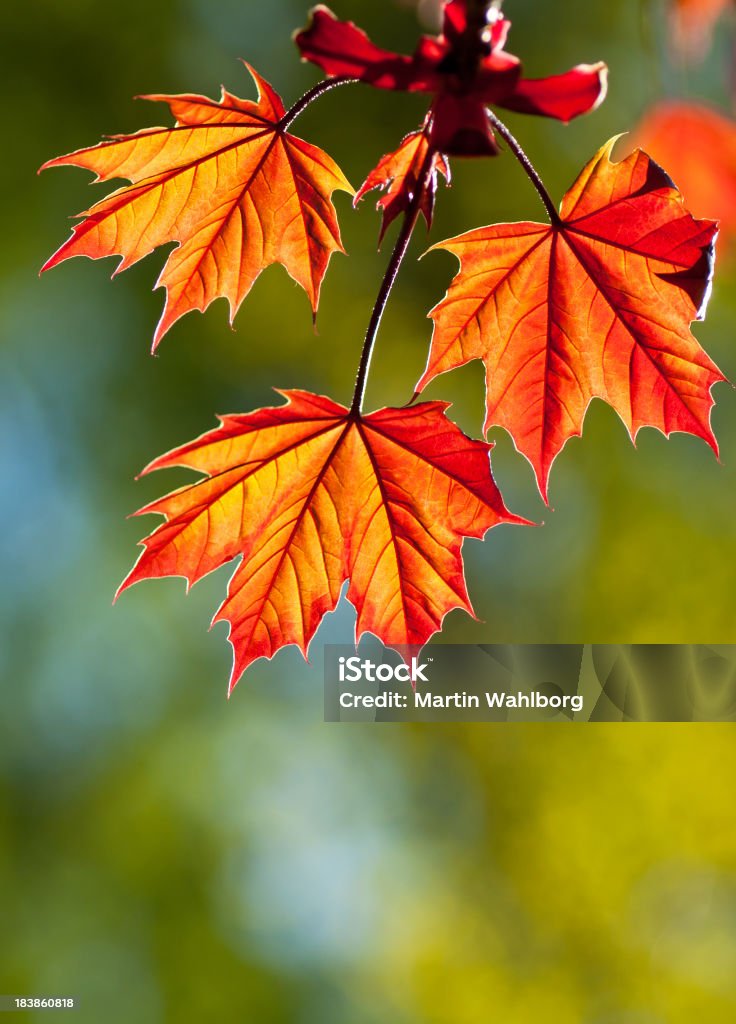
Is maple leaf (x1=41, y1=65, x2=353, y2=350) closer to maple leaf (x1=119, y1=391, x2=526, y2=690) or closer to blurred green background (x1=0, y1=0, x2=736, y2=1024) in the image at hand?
maple leaf (x1=119, y1=391, x2=526, y2=690)

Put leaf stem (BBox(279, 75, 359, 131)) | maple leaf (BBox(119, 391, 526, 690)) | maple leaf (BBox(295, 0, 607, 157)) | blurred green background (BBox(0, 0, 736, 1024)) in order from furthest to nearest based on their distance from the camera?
blurred green background (BBox(0, 0, 736, 1024))
maple leaf (BBox(119, 391, 526, 690))
leaf stem (BBox(279, 75, 359, 131))
maple leaf (BBox(295, 0, 607, 157))

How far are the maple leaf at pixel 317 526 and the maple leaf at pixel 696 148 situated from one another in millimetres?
552

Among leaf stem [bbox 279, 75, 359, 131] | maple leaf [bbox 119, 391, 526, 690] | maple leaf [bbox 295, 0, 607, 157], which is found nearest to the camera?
maple leaf [bbox 295, 0, 607, 157]

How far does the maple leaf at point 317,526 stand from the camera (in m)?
1.30

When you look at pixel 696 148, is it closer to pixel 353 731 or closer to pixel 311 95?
pixel 311 95

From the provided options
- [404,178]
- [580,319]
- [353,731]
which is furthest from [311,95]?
[353,731]

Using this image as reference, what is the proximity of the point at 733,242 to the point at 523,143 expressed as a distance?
582 centimetres

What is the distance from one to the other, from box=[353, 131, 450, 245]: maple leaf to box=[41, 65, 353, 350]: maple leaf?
0.16 meters

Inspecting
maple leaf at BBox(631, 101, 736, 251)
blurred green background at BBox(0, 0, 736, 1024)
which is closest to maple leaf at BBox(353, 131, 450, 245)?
maple leaf at BBox(631, 101, 736, 251)

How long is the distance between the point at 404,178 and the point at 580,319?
1.17 ft

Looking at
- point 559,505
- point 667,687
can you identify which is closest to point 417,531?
point 667,687

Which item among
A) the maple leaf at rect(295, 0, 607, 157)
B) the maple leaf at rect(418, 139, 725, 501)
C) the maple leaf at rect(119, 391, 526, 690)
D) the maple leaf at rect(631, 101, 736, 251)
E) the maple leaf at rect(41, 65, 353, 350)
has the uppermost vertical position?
the maple leaf at rect(631, 101, 736, 251)

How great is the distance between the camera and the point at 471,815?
6.82 meters

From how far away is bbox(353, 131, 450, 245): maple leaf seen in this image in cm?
103
